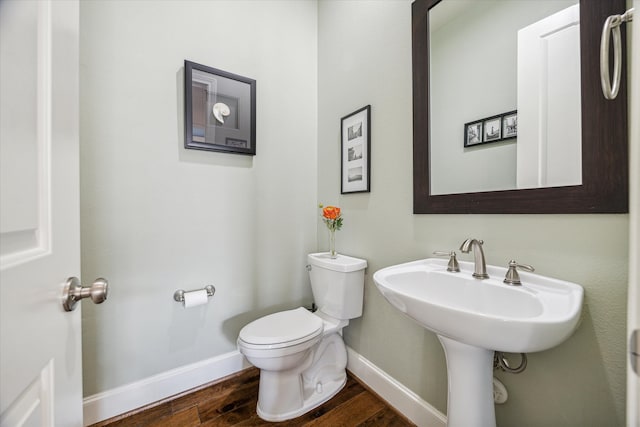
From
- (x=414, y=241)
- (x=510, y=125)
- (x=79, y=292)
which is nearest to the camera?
(x=79, y=292)

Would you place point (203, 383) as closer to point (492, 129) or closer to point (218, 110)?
point (218, 110)

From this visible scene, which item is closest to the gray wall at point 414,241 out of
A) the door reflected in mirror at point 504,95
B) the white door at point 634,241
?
the door reflected in mirror at point 504,95

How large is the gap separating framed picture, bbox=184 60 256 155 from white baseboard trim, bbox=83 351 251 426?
127cm

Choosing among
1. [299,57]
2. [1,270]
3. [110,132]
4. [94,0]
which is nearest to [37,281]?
[1,270]

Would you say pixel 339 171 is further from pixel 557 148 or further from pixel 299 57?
pixel 557 148

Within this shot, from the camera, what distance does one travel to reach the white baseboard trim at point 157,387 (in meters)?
1.21

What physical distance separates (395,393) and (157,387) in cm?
127

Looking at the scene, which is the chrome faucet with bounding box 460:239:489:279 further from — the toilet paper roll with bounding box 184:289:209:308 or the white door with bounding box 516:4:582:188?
the toilet paper roll with bounding box 184:289:209:308

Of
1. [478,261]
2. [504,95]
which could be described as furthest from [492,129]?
[478,261]

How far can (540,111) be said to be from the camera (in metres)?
0.86

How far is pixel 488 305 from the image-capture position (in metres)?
0.86

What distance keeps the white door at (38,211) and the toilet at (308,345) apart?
0.72m

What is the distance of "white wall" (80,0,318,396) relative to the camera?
122cm

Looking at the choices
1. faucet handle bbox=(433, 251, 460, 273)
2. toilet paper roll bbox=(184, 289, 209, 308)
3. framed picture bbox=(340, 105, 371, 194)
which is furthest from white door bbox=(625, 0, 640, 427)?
toilet paper roll bbox=(184, 289, 209, 308)
